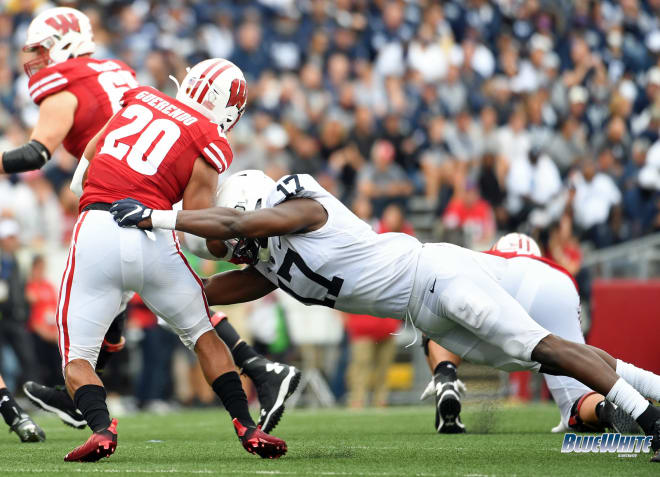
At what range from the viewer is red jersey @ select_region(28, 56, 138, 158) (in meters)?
6.66

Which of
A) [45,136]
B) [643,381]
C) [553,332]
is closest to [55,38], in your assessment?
[45,136]

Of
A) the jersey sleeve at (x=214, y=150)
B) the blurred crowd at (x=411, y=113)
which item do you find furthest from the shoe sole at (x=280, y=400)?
the blurred crowd at (x=411, y=113)

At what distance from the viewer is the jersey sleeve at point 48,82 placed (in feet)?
21.8

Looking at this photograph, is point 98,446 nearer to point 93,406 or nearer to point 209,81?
point 93,406

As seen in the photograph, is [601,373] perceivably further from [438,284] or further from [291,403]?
[291,403]

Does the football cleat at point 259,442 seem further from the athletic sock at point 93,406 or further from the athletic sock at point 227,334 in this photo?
the athletic sock at point 227,334

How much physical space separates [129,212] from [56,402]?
2.23 m

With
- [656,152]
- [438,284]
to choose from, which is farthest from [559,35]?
[438,284]

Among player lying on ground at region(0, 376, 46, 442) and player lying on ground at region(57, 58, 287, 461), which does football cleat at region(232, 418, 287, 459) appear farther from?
player lying on ground at region(0, 376, 46, 442)

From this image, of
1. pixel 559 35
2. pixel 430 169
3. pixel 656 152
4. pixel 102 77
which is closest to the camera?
pixel 102 77

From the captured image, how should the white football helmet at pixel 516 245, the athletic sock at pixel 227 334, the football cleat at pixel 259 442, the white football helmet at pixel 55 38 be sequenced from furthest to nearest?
the white football helmet at pixel 516 245 → the white football helmet at pixel 55 38 → the athletic sock at pixel 227 334 → the football cleat at pixel 259 442

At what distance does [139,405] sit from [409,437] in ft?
16.7

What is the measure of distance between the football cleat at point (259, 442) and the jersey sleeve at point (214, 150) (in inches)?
49.3

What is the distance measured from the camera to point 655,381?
549 centimetres
